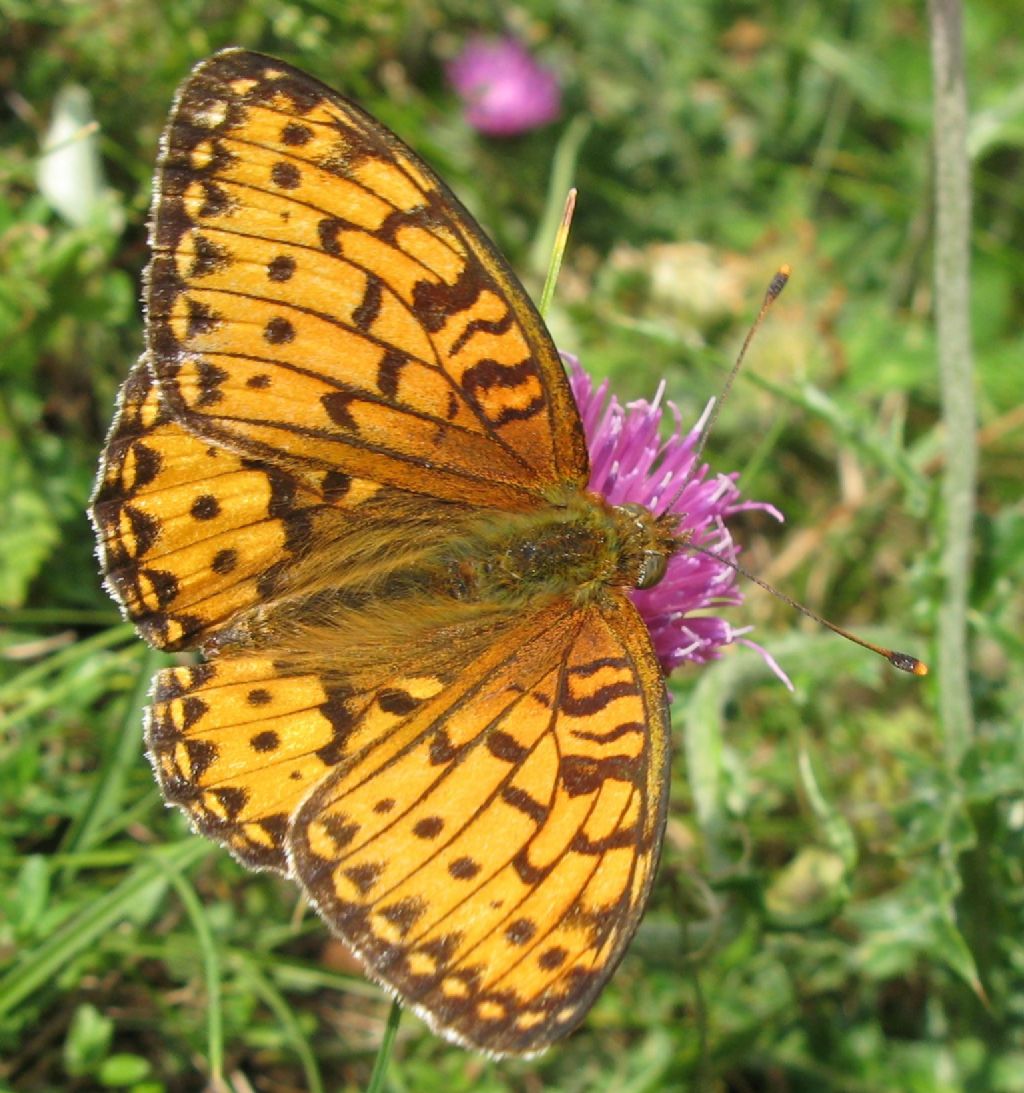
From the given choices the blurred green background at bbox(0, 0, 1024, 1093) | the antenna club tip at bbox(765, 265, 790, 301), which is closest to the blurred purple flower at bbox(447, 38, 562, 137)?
the blurred green background at bbox(0, 0, 1024, 1093)

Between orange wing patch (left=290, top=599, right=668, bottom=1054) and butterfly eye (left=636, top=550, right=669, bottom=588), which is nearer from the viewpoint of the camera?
orange wing patch (left=290, top=599, right=668, bottom=1054)

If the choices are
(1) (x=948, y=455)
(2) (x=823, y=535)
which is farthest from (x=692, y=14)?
(1) (x=948, y=455)

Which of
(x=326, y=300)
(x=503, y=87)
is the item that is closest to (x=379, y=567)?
(x=326, y=300)

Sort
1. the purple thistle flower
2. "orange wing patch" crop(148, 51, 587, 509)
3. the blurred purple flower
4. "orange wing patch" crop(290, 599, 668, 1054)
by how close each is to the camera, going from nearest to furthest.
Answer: "orange wing patch" crop(290, 599, 668, 1054), "orange wing patch" crop(148, 51, 587, 509), the purple thistle flower, the blurred purple flower

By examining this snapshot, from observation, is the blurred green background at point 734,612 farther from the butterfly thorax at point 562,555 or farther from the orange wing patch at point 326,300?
the orange wing patch at point 326,300

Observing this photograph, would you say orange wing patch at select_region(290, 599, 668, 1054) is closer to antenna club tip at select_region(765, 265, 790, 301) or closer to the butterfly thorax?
the butterfly thorax

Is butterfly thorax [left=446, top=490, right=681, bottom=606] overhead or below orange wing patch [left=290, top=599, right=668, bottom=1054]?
overhead
